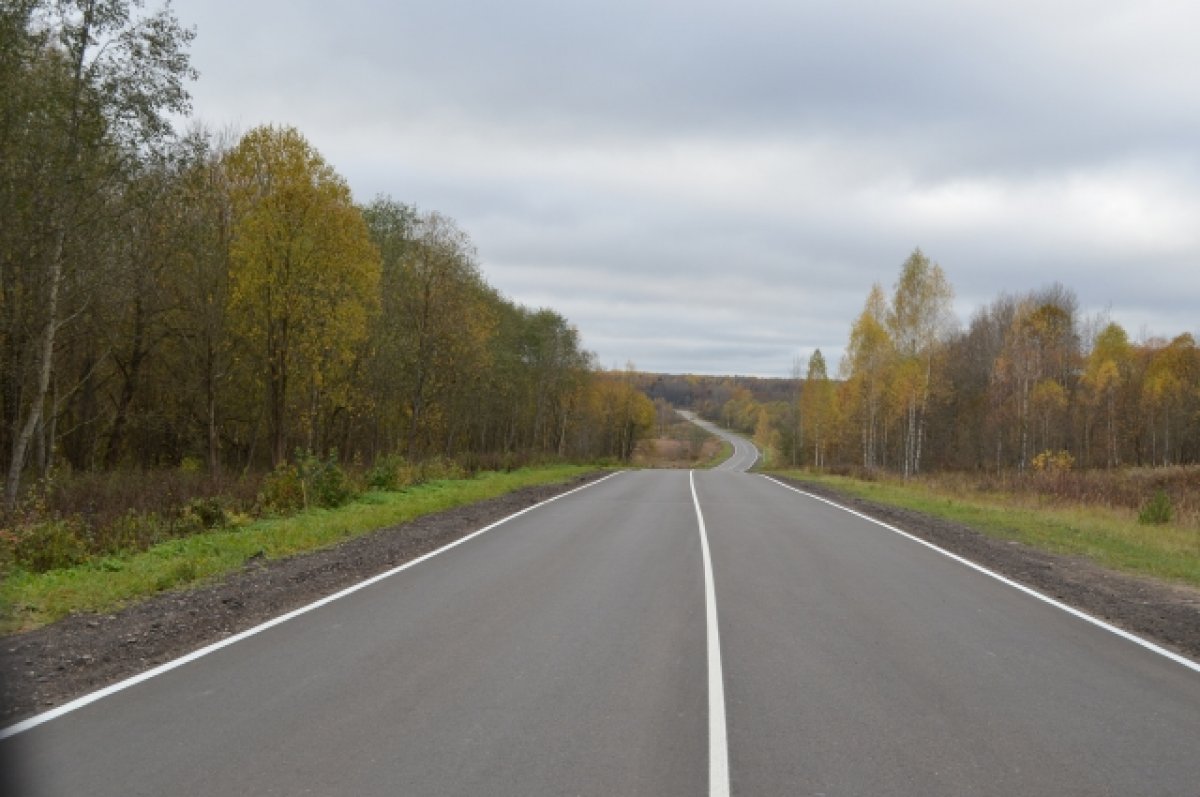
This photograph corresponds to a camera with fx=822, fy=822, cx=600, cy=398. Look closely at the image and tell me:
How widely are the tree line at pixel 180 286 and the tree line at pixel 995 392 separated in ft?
81.4

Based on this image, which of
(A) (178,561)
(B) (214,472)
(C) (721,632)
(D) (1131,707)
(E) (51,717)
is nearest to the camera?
(E) (51,717)

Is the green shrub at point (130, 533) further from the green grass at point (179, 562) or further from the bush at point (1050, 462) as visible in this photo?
the bush at point (1050, 462)

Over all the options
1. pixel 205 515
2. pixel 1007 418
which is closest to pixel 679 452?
pixel 1007 418

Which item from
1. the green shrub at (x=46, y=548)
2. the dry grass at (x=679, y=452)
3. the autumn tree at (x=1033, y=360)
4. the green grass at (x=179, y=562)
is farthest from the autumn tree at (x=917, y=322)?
the dry grass at (x=679, y=452)

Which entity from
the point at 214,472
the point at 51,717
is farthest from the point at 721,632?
the point at 214,472

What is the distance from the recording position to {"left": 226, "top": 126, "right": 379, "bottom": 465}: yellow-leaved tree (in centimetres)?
2731

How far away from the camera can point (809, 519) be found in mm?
18984

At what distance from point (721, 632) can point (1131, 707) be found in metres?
3.26

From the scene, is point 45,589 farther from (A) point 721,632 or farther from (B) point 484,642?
(A) point 721,632

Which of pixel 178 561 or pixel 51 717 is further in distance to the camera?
pixel 178 561

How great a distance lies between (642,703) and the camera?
221 inches

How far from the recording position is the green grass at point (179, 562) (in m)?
8.53

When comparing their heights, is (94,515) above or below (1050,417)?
below

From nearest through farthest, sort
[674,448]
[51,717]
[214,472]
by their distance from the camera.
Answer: [51,717]
[214,472]
[674,448]
